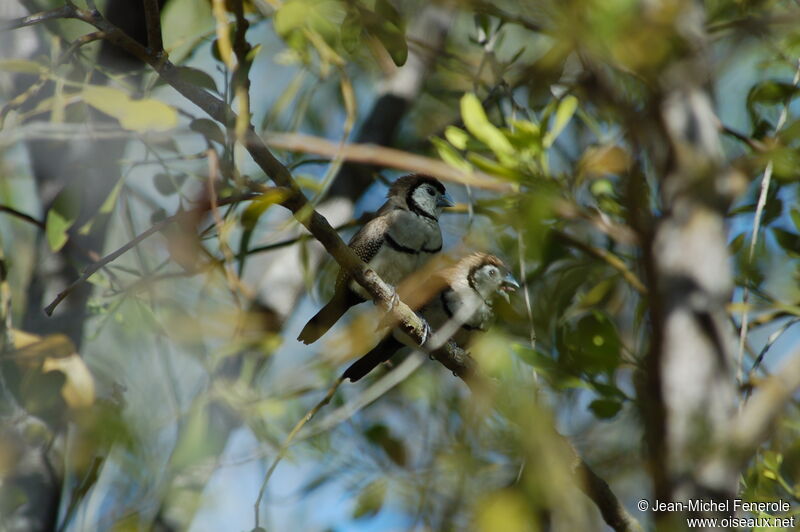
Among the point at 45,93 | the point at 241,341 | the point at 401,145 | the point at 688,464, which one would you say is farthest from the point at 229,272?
the point at 401,145

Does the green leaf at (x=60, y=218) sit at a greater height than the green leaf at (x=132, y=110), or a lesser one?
lesser

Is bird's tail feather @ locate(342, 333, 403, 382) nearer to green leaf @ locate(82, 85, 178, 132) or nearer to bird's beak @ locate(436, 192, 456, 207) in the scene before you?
bird's beak @ locate(436, 192, 456, 207)

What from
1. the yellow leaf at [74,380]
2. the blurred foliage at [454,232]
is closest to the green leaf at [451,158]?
the blurred foliage at [454,232]

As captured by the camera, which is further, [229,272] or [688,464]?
[229,272]

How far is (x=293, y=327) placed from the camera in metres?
3.66

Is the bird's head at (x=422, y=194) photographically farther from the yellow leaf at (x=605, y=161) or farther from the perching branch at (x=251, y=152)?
the perching branch at (x=251, y=152)

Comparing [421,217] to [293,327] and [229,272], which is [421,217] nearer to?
[293,327]

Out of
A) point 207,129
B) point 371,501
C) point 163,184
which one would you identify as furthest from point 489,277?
point 207,129

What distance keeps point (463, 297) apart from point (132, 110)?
1.63 m

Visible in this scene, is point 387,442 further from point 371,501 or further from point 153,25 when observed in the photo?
point 153,25

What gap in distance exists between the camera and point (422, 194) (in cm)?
359

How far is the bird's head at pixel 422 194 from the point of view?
139 inches

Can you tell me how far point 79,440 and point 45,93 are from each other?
1.31 metres

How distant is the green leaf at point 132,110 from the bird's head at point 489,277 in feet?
5.30
